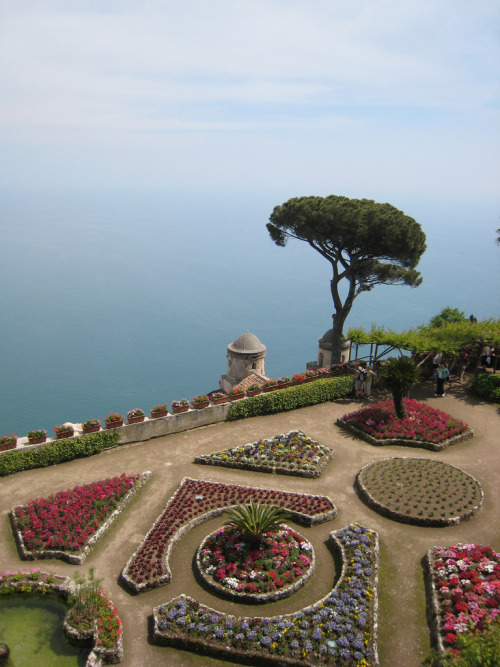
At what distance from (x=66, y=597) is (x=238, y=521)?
551 cm

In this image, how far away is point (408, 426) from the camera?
2502 centimetres

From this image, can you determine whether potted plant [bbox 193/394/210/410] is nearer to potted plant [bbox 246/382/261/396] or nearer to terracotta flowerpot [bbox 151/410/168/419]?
terracotta flowerpot [bbox 151/410/168/419]

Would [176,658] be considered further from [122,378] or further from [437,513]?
[122,378]

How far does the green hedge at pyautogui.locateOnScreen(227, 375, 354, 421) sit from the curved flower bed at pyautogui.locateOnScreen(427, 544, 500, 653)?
482 inches

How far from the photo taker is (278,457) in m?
22.8

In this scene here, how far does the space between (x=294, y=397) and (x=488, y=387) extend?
36.2 feet

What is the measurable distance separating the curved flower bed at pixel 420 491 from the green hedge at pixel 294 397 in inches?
267

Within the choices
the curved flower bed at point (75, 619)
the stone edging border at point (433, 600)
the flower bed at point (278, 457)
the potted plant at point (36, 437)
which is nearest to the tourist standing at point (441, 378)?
the flower bed at point (278, 457)

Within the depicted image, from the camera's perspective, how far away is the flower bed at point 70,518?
17.3m

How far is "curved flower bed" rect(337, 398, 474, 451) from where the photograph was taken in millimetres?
24312

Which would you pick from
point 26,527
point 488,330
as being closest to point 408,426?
point 488,330

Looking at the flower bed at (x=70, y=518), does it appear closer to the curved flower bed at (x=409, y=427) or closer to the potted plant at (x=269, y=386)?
the potted plant at (x=269, y=386)

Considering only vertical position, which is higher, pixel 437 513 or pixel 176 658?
pixel 437 513

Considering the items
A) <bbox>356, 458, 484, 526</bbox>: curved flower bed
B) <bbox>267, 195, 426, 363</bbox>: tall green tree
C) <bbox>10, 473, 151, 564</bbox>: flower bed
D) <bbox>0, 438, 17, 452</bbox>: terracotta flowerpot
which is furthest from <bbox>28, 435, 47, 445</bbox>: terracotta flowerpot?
<bbox>267, 195, 426, 363</bbox>: tall green tree
